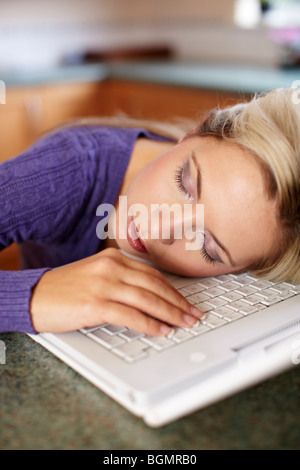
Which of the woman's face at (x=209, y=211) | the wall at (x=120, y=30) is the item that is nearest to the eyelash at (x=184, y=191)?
the woman's face at (x=209, y=211)

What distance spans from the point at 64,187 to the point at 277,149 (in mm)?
443

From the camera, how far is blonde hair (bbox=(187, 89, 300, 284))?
77 cm

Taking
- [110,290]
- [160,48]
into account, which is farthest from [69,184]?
[160,48]

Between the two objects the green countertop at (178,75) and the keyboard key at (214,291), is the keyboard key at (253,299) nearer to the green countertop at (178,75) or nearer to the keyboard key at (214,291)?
the keyboard key at (214,291)

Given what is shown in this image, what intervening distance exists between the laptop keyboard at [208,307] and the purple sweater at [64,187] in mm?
287

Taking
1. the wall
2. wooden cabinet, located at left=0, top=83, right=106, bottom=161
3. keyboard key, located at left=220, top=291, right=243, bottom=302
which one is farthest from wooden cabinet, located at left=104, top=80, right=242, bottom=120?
keyboard key, located at left=220, top=291, right=243, bottom=302

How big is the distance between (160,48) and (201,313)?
119 inches

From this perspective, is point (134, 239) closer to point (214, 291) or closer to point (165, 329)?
point (214, 291)

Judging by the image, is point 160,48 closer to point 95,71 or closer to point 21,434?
point 95,71

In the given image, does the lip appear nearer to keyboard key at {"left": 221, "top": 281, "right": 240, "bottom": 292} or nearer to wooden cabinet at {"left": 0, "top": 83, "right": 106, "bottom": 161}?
keyboard key at {"left": 221, "top": 281, "right": 240, "bottom": 292}

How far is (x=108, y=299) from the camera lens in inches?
25.8

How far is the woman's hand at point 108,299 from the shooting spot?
→ 63 cm
